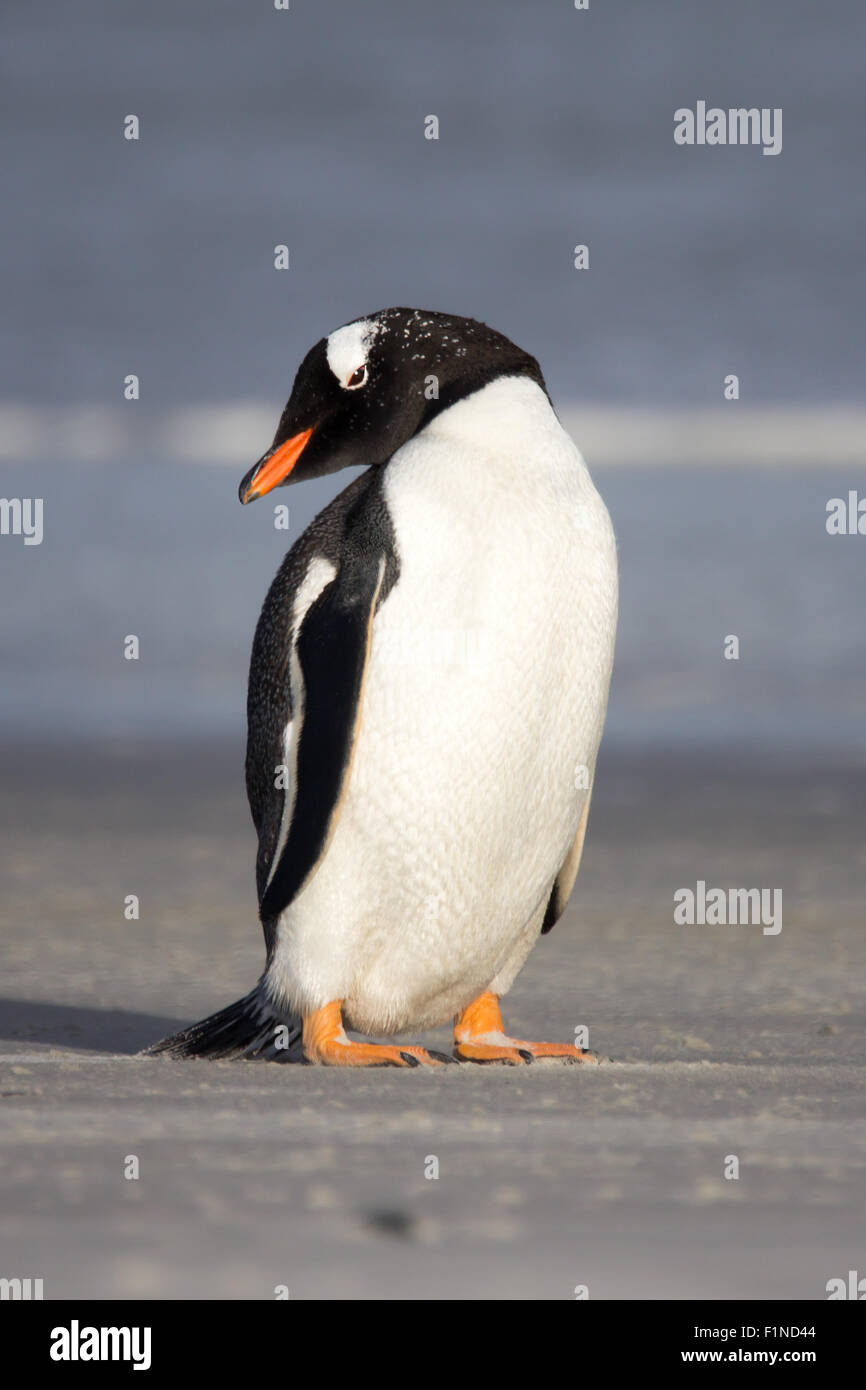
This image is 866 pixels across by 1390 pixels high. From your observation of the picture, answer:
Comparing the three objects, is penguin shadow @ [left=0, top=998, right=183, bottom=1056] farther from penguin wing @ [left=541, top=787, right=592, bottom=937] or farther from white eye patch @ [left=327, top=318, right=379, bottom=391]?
white eye patch @ [left=327, top=318, right=379, bottom=391]

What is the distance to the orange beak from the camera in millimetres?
4770

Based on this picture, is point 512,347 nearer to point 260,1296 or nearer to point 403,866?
point 403,866

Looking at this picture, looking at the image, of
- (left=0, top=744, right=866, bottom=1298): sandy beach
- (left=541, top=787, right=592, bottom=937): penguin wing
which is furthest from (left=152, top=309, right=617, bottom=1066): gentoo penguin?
(left=0, top=744, right=866, bottom=1298): sandy beach

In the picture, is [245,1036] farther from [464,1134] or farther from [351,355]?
[351,355]

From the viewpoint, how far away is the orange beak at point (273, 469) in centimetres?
477

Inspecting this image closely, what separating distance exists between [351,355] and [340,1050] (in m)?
1.51

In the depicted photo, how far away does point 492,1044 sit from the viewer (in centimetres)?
476

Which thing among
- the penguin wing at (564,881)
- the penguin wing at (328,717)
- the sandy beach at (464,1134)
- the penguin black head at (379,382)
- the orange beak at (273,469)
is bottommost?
the sandy beach at (464,1134)

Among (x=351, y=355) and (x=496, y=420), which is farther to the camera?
(x=351, y=355)

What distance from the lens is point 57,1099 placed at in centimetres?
399

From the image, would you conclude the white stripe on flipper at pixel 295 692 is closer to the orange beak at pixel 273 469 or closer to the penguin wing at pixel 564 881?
the orange beak at pixel 273 469

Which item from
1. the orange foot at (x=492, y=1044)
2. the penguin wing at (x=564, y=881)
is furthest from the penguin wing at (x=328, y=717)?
the penguin wing at (x=564, y=881)

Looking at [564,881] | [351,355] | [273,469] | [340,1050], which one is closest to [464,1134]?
[340,1050]
